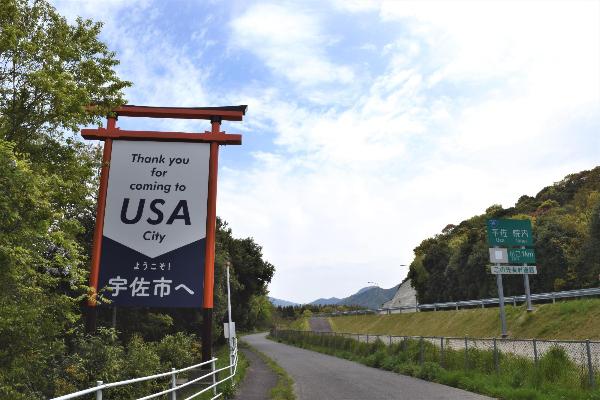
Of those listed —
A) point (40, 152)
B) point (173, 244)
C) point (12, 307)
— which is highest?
point (40, 152)

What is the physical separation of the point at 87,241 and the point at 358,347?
1675 cm

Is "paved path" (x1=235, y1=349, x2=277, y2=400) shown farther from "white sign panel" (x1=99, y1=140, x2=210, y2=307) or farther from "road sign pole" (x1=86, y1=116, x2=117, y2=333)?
"road sign pole" (x1=86, y1=116, x2=117, y2=333)

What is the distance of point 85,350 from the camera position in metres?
13.1

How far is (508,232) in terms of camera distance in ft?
92.6

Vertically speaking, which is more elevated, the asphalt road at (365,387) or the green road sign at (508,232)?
the green road sign at (508,232)

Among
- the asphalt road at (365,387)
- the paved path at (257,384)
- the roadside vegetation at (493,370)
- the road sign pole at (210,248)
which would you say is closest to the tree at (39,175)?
the road sign pole at (210,248)

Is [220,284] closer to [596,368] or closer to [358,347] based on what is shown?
[358,347]

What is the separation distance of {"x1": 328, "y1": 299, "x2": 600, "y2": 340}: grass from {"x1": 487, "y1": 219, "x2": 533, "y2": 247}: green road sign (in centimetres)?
370

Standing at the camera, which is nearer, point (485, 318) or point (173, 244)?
point (173, 244)

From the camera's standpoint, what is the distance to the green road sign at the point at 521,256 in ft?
91.8

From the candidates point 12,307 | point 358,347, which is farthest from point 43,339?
point 358,347

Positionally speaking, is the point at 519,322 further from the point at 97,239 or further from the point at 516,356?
the point at 97,239

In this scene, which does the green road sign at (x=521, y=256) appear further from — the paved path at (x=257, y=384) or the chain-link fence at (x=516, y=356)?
the paved path at (x=257, y=384)

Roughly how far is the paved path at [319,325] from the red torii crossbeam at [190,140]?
55.9m
